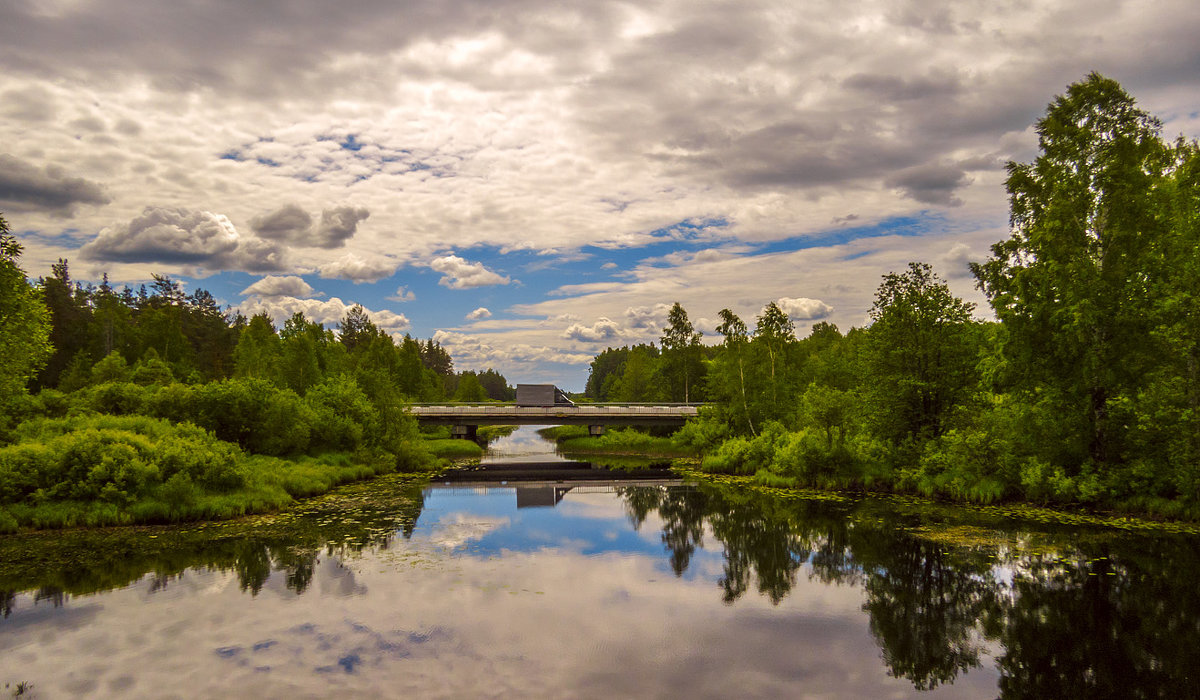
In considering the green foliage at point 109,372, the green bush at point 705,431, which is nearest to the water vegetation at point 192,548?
the green bush at point 705,431

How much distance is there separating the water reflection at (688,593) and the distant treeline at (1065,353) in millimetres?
5084

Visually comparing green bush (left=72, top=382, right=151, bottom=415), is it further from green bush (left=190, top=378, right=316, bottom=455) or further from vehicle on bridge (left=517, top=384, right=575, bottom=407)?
vehicle on bridge (left=517, top=384, right=575, bottom=407)

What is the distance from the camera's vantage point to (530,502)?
131 feet

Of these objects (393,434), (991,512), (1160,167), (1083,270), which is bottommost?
(991,512)

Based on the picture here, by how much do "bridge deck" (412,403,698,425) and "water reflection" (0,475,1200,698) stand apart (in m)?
41.9

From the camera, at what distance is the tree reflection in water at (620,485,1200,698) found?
1367 cm

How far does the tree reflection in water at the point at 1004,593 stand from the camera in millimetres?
13672

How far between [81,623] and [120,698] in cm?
543

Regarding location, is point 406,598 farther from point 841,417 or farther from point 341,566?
point 841,417

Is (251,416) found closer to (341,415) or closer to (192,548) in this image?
(341,415)

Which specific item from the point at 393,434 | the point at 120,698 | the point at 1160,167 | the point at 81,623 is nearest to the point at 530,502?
the point at 393,434

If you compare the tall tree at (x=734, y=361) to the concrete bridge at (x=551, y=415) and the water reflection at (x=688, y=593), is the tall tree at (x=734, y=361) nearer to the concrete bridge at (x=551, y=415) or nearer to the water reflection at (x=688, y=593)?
the concrete bridge at (x=551, y=415)

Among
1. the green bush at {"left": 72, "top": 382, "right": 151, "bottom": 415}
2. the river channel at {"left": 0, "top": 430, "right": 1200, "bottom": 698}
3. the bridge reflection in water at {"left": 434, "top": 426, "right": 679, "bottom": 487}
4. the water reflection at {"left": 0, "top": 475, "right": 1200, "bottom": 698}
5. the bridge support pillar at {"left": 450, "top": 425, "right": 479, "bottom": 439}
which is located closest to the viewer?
the river channel at {"left": 0, "top": 430, "right": 1200, "bottom": 698}

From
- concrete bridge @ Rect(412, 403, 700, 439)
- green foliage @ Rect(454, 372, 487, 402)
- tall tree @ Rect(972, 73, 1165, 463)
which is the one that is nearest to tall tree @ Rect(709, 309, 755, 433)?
concrete bridge @ Rect(412, 403, 700, 439)
